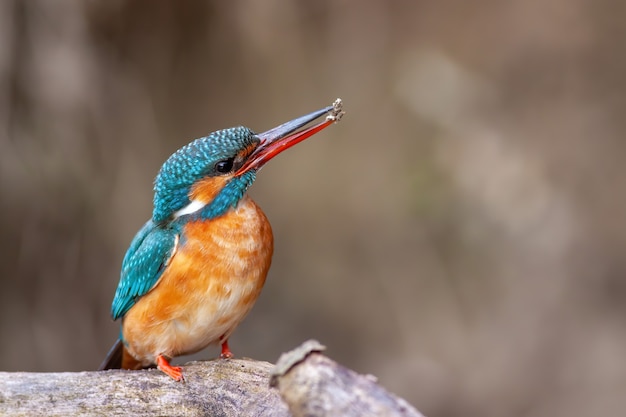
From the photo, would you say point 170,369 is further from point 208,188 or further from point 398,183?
point 398,183

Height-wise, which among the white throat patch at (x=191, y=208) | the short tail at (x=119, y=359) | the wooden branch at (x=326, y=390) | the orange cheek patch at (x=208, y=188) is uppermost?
the orange cheek patch at (x=208, y=188)

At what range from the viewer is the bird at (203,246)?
107 inches

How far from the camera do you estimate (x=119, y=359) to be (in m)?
3.25

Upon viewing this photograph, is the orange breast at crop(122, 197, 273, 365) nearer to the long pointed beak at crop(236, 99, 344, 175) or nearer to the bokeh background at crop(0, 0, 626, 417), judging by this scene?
the long pointed beak at crop(236, 99, 344, 175)

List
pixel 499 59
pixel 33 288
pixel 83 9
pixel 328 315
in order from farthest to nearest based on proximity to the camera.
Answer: pixel 328 315 < pixel 499 59 < pixel 33 288 < pixel 83 9

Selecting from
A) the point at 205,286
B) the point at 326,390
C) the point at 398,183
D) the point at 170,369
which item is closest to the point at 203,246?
the point at 205,286

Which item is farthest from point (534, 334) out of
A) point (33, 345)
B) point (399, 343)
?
point (33, 345)

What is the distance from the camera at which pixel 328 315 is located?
5645 mm

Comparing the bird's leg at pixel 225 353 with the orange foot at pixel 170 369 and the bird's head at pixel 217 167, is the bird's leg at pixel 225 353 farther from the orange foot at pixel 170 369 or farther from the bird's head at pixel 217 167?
the bird's head at pixel 217 167

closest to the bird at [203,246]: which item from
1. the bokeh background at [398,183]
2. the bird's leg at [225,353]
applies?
the bird's leg at [225,353]

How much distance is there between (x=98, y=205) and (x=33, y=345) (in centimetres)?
99

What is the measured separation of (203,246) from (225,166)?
0.30 meters

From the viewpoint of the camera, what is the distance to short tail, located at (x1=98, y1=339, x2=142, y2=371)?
314cm

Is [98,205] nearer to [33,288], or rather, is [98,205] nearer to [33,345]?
[33,288]
